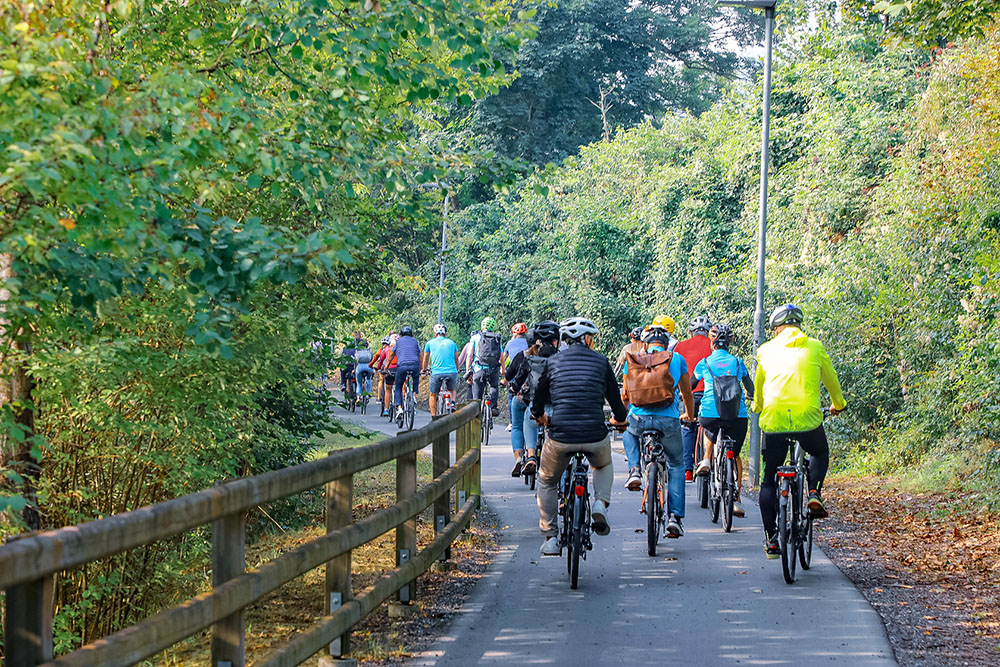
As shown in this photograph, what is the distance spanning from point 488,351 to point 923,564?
1163cm

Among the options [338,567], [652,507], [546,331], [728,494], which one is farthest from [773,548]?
[338,567]

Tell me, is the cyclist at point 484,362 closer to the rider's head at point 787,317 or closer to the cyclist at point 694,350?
the cyclist at point 694,350

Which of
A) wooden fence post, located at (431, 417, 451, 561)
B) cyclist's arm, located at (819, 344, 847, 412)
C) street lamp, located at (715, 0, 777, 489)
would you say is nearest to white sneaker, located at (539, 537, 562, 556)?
wooden fence post, located at (431, 417, 451, 561)

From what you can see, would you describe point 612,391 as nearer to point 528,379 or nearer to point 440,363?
point 528,379

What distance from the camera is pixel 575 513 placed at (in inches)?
352

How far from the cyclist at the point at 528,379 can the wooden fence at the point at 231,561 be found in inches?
110

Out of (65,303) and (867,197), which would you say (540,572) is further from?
(867,197)

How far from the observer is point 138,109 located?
225 inches

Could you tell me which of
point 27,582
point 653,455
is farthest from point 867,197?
point 27,582

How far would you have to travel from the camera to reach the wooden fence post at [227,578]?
4.70 m

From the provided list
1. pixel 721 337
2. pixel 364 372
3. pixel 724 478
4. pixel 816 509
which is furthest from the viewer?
pixel 364 372

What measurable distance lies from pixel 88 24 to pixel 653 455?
604 cm

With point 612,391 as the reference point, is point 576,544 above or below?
below

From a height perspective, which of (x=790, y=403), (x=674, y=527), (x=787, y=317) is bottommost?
(x=674, y=527)
